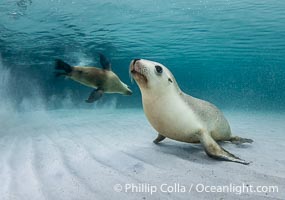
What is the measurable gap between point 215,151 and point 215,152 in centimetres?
2

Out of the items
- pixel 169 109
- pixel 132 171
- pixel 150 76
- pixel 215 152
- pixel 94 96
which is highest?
pixel 150 76

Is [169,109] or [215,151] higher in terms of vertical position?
[169,109]

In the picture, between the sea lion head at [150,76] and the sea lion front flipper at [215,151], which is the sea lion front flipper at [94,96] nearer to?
the sea lion head at [150,76]

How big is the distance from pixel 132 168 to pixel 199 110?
148 centimetres

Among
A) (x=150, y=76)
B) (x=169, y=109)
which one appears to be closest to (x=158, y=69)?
(x=150, y=76)

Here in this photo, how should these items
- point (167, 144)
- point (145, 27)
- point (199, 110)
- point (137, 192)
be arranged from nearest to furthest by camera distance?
1. point (137, 192)
2. point (199, 110)
3. point (167, 144)
4. point (145, 27)

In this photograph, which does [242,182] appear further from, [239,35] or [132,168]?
[239,35]

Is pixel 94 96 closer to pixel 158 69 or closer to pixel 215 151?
pixel 158 69

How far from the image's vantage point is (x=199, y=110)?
15.3ft

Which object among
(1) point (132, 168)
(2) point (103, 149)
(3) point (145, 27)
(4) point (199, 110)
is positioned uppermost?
(3) point (145, 27)

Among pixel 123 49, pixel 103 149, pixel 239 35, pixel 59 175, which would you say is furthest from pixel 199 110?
pixel 123 49

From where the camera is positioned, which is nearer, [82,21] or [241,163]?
[241,163]

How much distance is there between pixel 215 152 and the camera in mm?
4078

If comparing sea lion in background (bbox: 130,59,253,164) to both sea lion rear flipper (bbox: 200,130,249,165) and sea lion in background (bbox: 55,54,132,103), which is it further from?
sea lion in background (bbox: 55,54,132,103)
